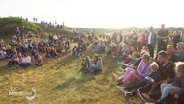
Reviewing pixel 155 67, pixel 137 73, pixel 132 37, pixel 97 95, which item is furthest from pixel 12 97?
pixel 132 37

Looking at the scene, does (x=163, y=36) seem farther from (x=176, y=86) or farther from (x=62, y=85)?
(x=176, y=86)

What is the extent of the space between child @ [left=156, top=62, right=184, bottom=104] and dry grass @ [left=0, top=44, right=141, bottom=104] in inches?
64.8

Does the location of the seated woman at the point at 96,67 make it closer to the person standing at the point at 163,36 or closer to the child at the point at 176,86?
the person standing at the point at 163,36

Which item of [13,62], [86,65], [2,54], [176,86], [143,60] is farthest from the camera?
[2,54]

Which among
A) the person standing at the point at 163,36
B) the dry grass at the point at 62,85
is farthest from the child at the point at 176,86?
the person standing at the point at 163,36

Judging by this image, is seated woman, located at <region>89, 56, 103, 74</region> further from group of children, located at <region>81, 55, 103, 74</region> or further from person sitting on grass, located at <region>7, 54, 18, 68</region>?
person sitting on grass, located at <region>7, 54, 18, 68</region>

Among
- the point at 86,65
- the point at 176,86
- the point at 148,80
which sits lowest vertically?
the point at 86,65

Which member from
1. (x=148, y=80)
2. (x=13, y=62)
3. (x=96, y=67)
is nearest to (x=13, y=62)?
(x=13, y=62)

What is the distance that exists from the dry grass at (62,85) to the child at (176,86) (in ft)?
5.40

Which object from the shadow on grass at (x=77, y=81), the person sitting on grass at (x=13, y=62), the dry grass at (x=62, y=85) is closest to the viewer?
the dry grass at (x=62, y=85)

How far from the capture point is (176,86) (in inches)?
332

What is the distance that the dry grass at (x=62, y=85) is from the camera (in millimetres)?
11570

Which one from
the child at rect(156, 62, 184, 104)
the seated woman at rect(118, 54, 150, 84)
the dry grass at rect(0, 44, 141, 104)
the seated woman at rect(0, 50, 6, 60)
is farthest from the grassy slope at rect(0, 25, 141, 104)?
the seated woman at rect(0, 50, 6, 60)

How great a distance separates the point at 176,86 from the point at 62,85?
7512mm
